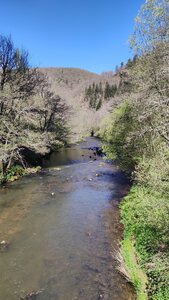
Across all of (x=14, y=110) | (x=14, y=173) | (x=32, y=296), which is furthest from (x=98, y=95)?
(x=32, y=296)

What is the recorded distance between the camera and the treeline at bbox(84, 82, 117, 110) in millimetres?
153150

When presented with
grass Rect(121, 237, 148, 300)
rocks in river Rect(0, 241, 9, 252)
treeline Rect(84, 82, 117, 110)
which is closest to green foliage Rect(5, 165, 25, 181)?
rocks in river Rect(0, 241, 9, 252)

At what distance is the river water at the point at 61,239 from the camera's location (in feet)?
38.7

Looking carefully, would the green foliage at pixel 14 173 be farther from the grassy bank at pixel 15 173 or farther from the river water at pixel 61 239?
the river water at pixel 61 239

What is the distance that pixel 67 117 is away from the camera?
186 ft

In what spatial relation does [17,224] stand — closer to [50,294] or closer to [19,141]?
[50,294]

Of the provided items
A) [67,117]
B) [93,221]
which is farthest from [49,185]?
[67,117]

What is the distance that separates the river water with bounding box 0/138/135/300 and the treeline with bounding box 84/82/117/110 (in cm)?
12506

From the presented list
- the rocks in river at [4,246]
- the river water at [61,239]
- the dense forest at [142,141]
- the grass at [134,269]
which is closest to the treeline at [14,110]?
the dense forest at [142,141]

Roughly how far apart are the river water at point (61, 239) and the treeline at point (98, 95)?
125060mm

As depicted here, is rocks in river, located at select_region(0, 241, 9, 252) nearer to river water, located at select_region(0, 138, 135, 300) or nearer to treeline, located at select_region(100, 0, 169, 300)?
river water, located at select_region(0, 138, 135, 300)

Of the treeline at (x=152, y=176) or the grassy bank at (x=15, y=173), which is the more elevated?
the treeline at (x=152, y=176)

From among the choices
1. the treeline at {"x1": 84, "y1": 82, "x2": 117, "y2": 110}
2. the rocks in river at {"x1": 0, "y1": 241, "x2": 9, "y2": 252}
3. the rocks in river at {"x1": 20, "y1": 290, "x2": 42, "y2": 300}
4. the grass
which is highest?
the treeline at {"x1": 84, "y1": 82, "x2": 117, "y2": 110}

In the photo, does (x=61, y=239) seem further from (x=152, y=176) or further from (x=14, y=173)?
(x=14, y=173)
